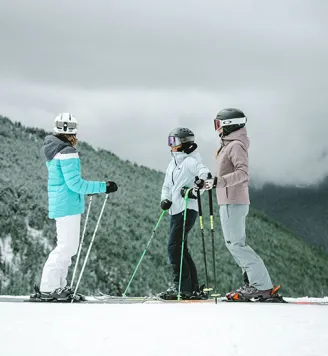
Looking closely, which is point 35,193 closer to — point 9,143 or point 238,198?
point 9,143

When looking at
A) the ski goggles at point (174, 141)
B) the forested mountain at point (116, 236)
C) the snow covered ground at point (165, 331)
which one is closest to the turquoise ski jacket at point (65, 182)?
the ski goggles at point (174, 141)

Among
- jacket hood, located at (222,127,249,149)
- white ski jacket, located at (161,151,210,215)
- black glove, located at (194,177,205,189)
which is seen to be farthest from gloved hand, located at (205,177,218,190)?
white ski jacket, located at (161,151,210,215)

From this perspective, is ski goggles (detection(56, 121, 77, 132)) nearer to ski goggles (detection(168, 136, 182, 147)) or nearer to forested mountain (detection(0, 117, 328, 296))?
ski goggles (detection(168, 136, 182, 147))

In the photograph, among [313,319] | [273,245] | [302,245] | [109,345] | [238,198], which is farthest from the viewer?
[302,245]

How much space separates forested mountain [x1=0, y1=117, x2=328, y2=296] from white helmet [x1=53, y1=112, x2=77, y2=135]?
33.0 feet

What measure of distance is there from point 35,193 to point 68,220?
17.0 metres

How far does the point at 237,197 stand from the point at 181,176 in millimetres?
1164

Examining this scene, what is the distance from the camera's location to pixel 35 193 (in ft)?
80.1

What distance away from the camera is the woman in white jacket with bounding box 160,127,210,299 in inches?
328

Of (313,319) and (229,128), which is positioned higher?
(229,128)

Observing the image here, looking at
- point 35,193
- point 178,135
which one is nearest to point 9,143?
point 35,193

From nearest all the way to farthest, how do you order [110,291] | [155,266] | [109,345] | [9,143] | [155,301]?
[109,345] < [155,301] < [110,291] < [155,266] < [9,143]

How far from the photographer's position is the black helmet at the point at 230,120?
7.78 m

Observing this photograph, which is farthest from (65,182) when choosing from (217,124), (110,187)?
(217,124)
